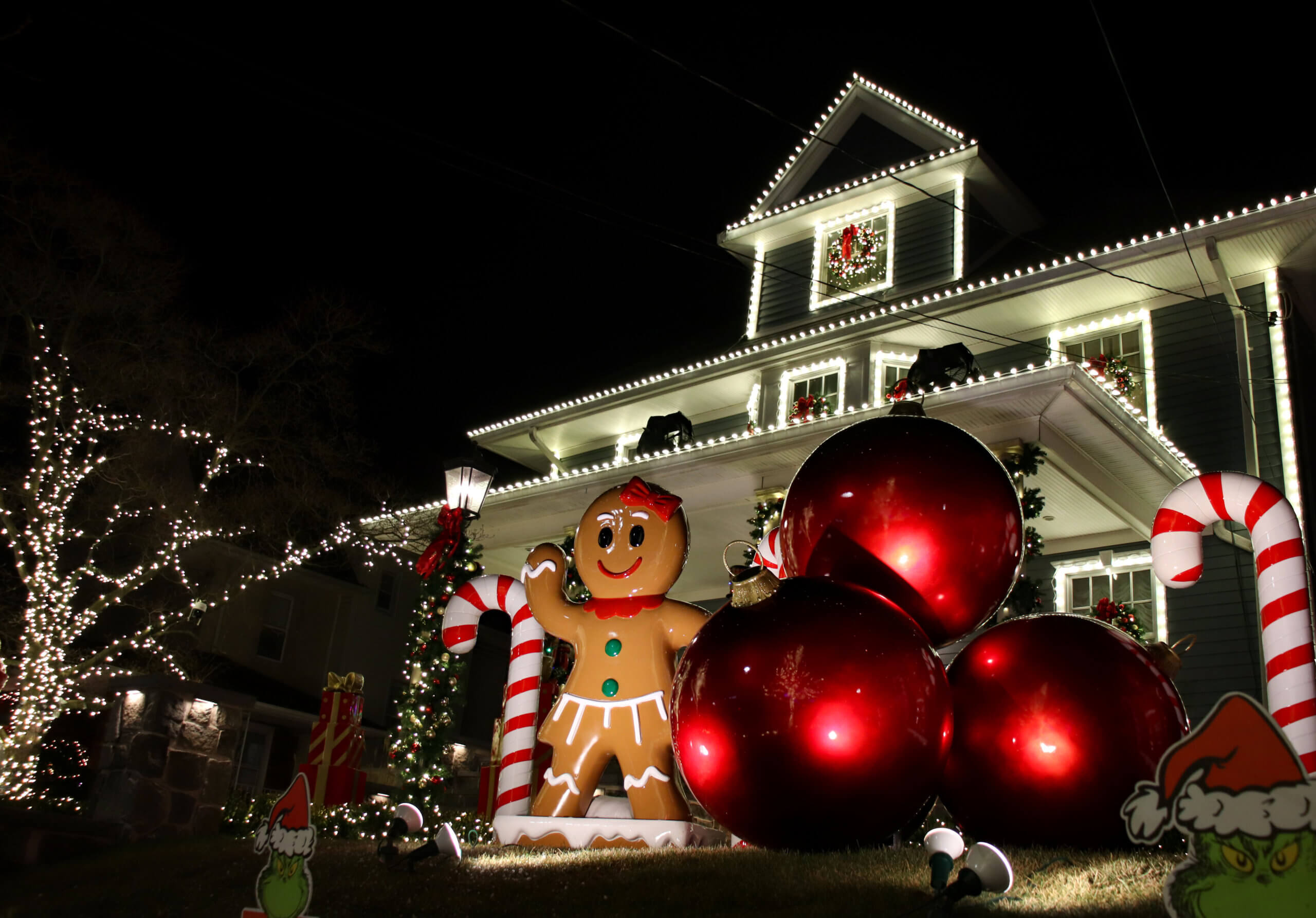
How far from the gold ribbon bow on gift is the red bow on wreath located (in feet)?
29.9

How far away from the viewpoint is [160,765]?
8477mm

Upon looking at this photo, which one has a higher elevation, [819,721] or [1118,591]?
[1118,591]

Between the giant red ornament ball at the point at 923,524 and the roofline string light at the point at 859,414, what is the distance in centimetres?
435

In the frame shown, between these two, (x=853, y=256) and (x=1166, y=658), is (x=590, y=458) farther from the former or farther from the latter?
(x=1166, y=658)

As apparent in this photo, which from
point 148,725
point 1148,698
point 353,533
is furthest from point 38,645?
point 1148,698

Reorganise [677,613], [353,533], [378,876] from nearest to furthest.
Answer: [378,876] → [677,613] → [353,533]

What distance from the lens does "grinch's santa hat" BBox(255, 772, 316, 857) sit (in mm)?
4223

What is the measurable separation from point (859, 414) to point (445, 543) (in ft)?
14.1

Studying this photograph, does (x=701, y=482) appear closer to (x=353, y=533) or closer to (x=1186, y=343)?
(x=1186, y=343)

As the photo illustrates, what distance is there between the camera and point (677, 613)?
21.8 feet

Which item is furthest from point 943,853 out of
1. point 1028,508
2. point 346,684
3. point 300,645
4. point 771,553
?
point 300,645

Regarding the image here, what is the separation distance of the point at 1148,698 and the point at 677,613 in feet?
10.2

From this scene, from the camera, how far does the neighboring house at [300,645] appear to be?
21.3 meters

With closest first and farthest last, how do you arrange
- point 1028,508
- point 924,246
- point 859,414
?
point 1028,508 → point 859,414 → point 924,246
